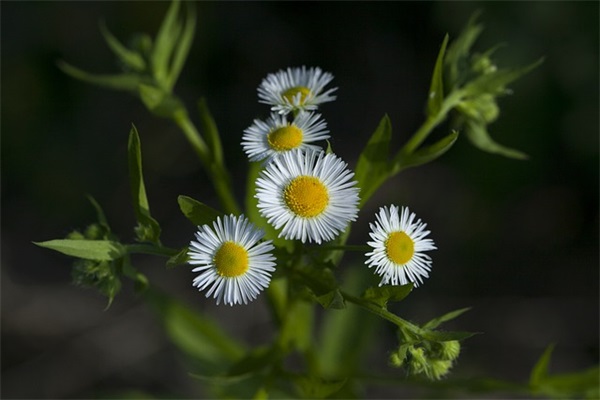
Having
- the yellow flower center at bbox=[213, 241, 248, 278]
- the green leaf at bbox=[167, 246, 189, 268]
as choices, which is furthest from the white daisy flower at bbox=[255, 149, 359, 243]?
the green leaf at bbox=[167, 246, 189, 268]

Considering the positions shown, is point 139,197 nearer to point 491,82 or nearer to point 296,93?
point 296,93

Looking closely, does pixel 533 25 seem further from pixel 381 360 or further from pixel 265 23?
pixel 381 360

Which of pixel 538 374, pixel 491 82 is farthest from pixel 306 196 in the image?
pixel 538 374

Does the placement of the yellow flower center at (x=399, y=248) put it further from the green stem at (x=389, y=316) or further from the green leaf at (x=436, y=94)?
the green leaf at (x=436, y=94)

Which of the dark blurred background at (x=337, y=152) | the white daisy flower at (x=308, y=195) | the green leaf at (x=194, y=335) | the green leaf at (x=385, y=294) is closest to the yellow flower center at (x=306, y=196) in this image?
the white daisy flower at (x=308, y=195)

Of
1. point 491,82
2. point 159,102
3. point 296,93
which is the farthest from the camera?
point 159,102

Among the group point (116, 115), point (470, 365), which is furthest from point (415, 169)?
point (116, 115)
